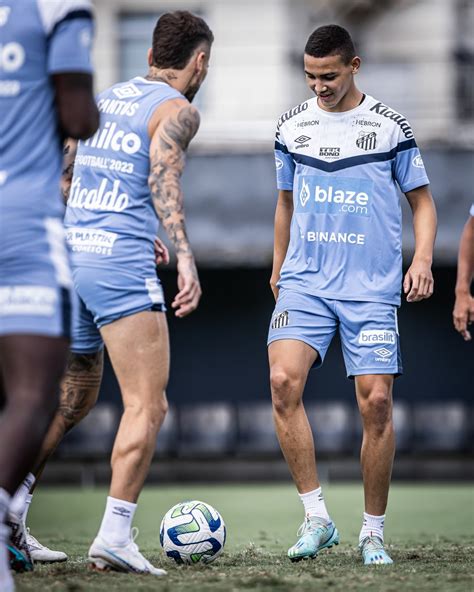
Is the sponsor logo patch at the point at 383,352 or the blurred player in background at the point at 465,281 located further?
the blurred player in background at the point at 465,281

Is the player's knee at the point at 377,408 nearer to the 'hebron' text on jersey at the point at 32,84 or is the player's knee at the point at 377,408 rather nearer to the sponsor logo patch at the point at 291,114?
the sponsor logo patch at the point at 291,114

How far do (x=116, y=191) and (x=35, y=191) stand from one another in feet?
3.98

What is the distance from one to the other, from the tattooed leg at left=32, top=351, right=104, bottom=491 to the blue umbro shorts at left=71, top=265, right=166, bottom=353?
482mm

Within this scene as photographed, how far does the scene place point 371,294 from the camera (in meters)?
5.93

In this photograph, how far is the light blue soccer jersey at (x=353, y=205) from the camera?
5.96 metres

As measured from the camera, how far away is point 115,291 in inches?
198

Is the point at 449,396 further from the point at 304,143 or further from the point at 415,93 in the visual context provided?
the point at 304,143

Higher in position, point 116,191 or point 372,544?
point 116,191

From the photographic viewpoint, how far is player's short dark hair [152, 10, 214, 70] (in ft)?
17.6

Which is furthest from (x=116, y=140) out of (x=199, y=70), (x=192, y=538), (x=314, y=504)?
(x=314, y=504)

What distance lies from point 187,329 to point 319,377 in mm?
2307

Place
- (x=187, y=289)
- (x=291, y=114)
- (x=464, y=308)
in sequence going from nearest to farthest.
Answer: (x=187, y=289) → (x=291, y=114) → (x=464, y=308)

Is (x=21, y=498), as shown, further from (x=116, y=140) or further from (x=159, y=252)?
(x=116, y=140)

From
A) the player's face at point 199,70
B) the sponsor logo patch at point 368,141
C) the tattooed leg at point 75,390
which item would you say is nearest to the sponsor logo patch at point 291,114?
the sponsor logo patch at point 368,141
